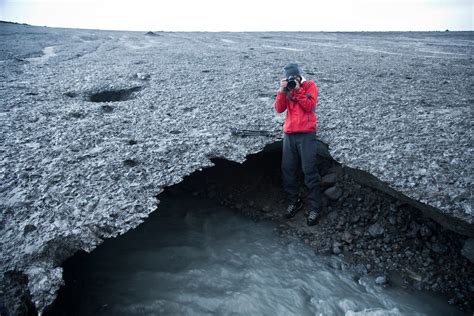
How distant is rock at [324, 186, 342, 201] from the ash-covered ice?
15.3 inches

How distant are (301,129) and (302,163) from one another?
1.02 ft

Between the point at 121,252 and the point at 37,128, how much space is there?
5.04 ft

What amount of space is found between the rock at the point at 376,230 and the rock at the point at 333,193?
395mm

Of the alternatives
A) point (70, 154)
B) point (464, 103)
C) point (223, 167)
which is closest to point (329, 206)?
point (223, 167)

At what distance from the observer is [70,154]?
2.67 m

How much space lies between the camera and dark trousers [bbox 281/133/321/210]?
2811 mm

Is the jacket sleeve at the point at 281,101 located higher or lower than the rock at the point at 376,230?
higher

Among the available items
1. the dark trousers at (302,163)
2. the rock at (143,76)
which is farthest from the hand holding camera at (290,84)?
the rock at (143,76)

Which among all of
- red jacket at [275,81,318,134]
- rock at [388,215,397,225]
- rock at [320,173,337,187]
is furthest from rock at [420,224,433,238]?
red jacket at [275,81,318,134]

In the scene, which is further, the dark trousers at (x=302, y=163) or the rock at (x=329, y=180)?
the rock at (x=329, y=180)

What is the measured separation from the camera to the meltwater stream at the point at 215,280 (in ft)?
7.18

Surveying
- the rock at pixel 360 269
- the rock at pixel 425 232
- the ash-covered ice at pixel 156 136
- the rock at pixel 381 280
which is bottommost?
the rock at pixel 381 280

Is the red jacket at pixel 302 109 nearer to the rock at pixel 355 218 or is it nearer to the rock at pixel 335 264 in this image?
the rock at pixel 355 218

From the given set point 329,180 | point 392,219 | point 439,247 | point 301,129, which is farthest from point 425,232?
point 301,129
